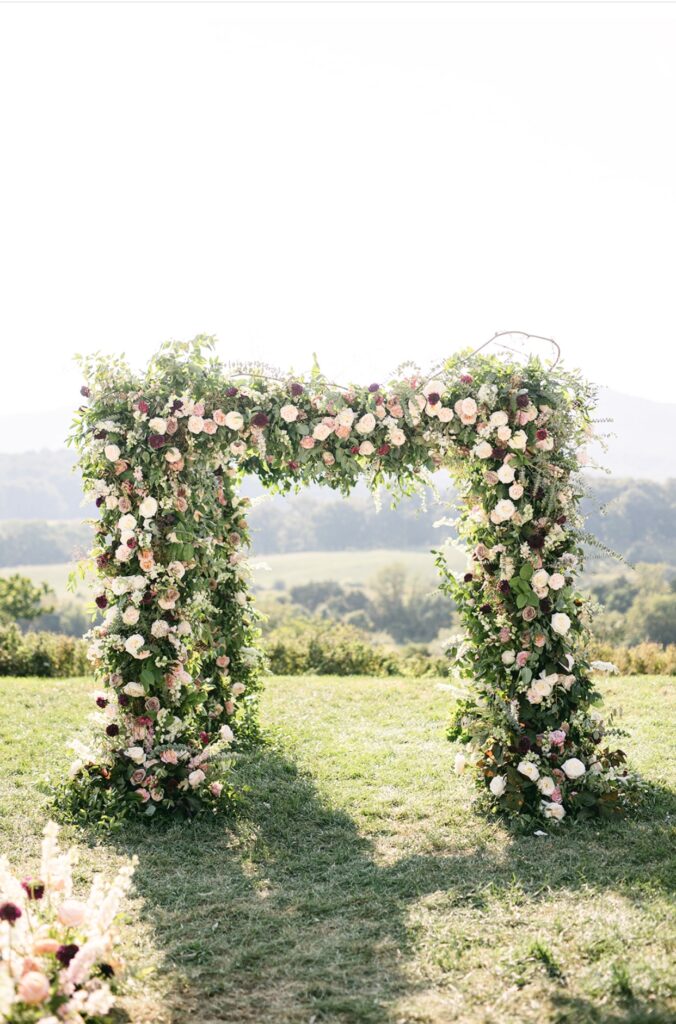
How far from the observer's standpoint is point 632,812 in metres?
5.92

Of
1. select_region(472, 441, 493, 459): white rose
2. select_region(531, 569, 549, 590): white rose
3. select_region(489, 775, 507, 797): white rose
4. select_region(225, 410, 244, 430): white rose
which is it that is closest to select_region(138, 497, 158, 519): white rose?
select_region(225, 410, 244, 430): white rose

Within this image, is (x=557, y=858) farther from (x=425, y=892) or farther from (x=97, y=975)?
(x=97, y=975)

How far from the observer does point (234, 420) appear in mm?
6016

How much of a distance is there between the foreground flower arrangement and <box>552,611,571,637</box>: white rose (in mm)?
3416

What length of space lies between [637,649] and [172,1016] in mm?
10955

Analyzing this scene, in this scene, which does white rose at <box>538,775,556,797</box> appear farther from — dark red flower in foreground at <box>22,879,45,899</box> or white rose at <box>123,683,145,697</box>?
dark red flower in foreground at <box>22,879,45,899</box>

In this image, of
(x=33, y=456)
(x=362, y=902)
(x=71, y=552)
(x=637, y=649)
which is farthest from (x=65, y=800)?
(x=33, y=456)

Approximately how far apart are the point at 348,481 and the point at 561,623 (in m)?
1.80

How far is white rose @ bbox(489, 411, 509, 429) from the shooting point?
19.4 feet

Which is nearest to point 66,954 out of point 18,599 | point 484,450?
point 484,450

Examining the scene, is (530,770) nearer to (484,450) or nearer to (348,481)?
(484,450)

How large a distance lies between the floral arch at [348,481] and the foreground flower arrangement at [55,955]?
249 centimetres

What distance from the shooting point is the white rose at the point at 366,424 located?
6.05m

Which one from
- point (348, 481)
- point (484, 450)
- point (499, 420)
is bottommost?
point (348, 481)
